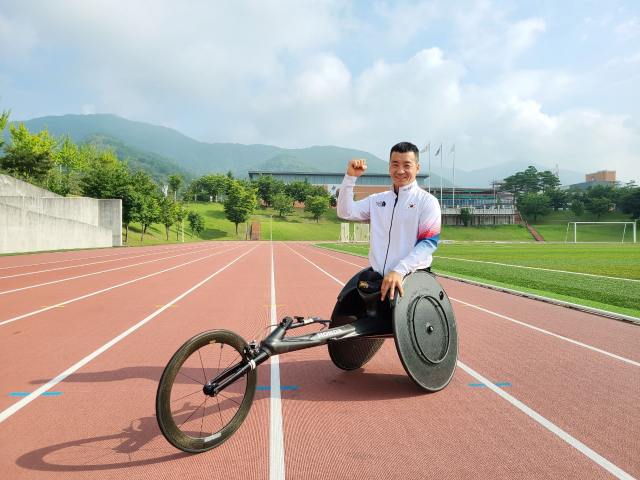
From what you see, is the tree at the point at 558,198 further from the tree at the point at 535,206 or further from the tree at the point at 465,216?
the tree at the point at 465,216

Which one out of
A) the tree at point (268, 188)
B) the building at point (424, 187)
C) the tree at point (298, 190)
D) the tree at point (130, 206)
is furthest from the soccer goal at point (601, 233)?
the tree at point (268, 188)

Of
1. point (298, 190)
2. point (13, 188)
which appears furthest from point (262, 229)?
point (13, 188)

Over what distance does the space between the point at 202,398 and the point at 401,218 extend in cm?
222

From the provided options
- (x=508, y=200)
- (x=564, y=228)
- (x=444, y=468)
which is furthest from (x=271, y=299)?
(x=508, y=200)

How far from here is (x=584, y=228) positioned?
8019cm

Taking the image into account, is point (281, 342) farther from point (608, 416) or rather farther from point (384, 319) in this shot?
point (608, 416)

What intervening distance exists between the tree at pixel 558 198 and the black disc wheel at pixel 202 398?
354 ft

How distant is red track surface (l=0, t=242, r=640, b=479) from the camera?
2602 millimetres

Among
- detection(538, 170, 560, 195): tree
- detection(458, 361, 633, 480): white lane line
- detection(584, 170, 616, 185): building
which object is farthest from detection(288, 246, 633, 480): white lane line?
detection(584, 170, 616, 185): building

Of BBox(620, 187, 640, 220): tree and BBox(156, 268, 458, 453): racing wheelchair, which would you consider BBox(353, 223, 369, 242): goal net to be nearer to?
BBox(620, 187, 640, 220): tree

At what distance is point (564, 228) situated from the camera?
79.6 metres

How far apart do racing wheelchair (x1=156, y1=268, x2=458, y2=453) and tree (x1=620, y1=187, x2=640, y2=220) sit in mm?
97736

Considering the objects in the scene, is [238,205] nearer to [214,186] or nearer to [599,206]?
[214,186]

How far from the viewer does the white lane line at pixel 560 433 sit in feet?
8.33
